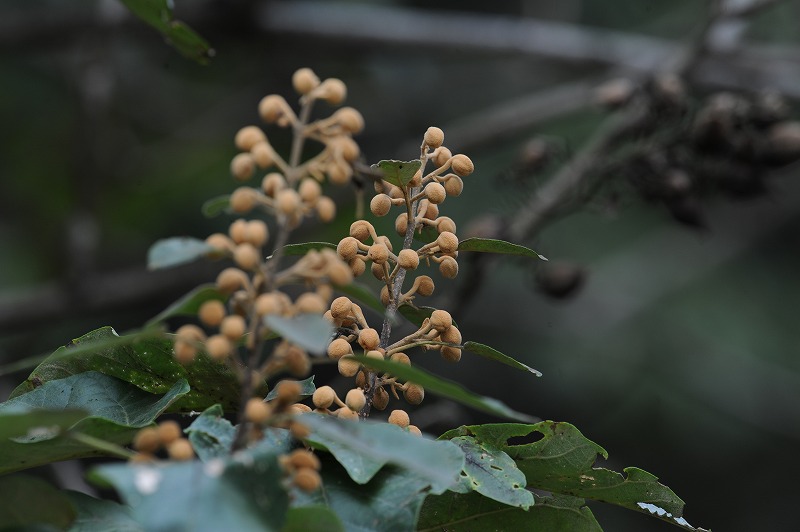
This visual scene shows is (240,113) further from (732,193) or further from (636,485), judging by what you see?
(636,485)

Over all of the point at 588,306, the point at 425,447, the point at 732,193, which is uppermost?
the point at 425,447

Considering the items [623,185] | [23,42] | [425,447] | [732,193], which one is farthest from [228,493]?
[23,42]

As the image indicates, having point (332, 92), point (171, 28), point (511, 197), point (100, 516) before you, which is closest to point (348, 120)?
point (332, 92)

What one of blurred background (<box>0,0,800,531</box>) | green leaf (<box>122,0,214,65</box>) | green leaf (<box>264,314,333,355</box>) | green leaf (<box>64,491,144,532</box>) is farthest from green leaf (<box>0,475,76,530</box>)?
blurred background (<box>0,0,800,531</box>)

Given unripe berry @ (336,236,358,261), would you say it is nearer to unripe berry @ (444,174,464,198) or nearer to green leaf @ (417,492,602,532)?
unripe berry @ (444,174,464,198)

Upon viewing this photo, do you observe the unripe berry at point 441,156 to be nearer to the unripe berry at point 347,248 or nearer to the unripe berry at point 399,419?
the unripe berry at point 347,248

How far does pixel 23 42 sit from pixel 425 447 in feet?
11.1

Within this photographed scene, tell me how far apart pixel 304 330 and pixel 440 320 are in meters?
0.25

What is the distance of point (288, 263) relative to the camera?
352 cm

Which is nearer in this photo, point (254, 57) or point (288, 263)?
point (288, 263)

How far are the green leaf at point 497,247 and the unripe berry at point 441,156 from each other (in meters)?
0.08

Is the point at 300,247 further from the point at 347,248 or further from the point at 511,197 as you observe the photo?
the point at 511,197

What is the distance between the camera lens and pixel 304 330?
66cm

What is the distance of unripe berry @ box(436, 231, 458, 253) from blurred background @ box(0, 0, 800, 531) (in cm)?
157
